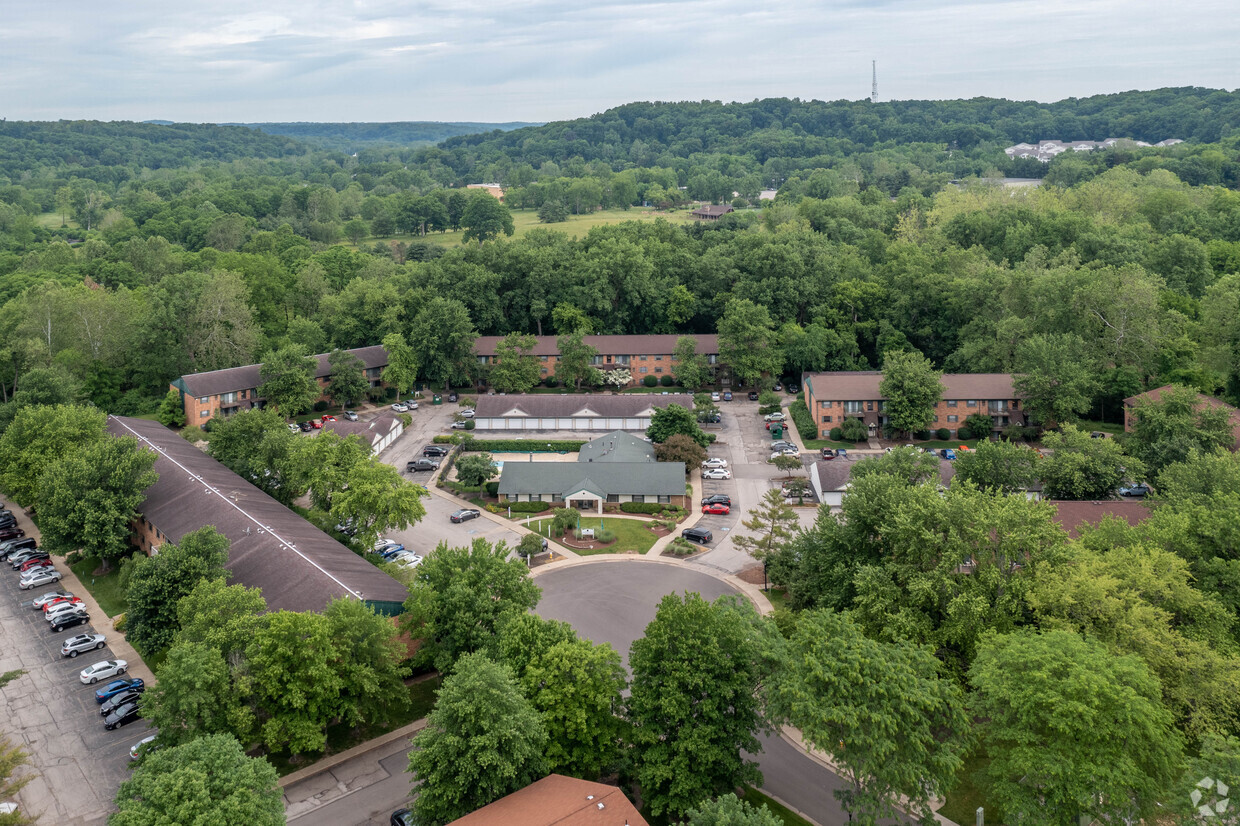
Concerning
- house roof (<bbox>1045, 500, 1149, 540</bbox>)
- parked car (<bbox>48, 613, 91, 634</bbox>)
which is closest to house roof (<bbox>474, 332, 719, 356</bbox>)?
house roof (<bbox>1045, 500, 1149, 540</bbox>)

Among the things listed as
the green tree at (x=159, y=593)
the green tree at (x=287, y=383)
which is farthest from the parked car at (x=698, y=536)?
the green tree at (x=287, y=383)

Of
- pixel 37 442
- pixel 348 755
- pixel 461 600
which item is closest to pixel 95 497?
pixel 37 442

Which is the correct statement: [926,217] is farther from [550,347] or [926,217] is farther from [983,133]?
[983,133]

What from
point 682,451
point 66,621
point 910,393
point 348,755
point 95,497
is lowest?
point 348,755

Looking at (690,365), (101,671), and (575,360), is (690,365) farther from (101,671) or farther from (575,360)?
(101,671)

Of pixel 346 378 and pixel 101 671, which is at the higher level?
pixel 346 378

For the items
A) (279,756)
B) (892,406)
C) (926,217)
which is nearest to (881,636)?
(279,756)
